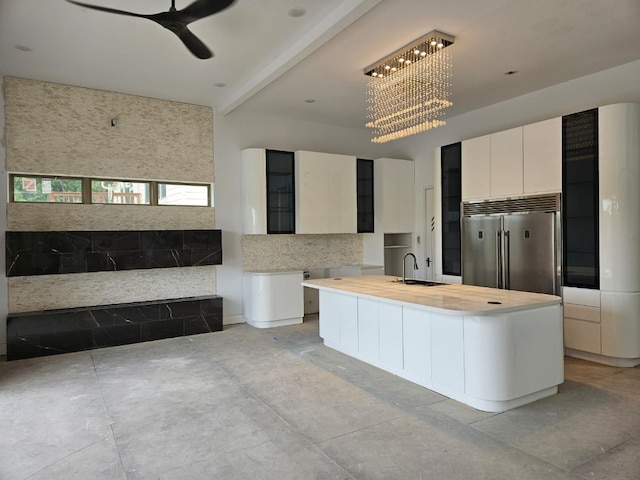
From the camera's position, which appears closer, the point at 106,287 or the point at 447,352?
the point at 447,352

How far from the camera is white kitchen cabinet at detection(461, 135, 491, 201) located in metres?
5.57

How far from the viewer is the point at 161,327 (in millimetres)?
5707

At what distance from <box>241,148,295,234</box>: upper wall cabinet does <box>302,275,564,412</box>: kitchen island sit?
8.61ft

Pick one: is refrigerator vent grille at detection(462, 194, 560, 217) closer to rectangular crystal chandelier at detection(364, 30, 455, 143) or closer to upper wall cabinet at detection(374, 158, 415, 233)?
rectangular crystal chandelier at detection(364, 30, 455, 143)

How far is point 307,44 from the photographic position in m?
3.99

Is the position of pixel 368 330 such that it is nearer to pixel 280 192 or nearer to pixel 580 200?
pixel 580 200

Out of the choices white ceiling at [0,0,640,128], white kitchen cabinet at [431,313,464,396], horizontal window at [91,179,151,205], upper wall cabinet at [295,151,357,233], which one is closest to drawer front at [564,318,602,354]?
white kitchen cabinet at [431,313,464,396]

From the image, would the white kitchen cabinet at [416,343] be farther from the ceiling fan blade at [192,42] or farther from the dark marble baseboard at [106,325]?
the dark marble baseboard at [106,325]

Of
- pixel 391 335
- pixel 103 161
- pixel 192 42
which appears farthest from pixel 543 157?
pixel 103 161

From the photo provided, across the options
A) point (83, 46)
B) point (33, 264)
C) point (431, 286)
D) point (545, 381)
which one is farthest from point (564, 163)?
point (33, 264)

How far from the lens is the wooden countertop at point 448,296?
3.20 m

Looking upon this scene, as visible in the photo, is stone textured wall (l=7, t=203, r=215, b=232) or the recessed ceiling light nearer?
the recessed ceiling light

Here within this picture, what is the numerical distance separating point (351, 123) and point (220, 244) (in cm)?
314

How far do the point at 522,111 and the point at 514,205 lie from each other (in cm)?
152
